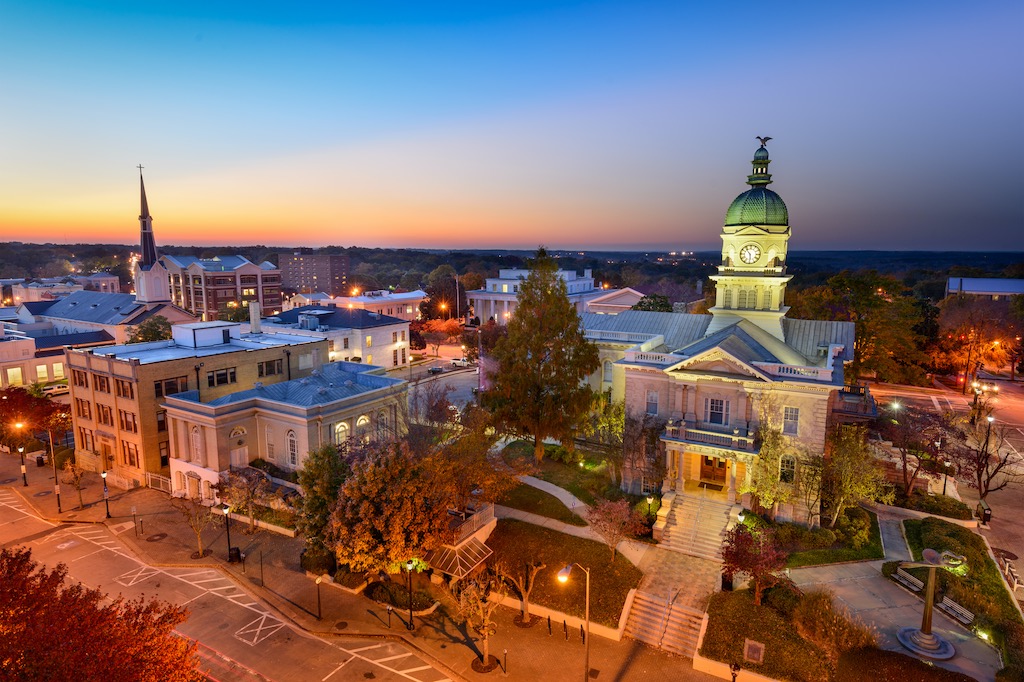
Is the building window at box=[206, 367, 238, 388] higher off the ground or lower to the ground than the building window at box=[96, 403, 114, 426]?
higher

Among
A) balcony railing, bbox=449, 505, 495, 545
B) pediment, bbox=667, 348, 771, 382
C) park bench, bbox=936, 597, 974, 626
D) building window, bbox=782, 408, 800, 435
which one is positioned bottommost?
park bench, bbox=936, 597, 974, 626

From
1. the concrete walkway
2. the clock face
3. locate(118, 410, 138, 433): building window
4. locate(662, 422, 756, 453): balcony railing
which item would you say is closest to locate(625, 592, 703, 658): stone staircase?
the concrete walkway

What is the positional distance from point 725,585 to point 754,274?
21473mm

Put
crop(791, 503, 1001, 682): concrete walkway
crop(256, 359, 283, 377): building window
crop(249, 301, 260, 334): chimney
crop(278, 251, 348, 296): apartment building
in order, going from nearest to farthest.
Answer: crop(791, 503, 1001, 682): concrete walkway → crop(256, 359, 283, 377): building window → crop(249, 301, 260, 334): chimney → crop(278, 251, 348, 296): apartment building

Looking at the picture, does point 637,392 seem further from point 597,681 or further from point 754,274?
point 597,681

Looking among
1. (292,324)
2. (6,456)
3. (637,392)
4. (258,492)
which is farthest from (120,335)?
(637,392)

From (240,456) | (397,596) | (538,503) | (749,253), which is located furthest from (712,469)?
(240,456)

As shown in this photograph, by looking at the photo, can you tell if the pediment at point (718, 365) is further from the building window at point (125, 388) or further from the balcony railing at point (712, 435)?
the building window at point (125, 388)

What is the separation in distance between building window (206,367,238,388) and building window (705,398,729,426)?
34.1 m

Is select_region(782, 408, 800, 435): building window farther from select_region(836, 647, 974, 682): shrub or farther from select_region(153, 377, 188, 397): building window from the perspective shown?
select_region(153, 377, 188, 397): building window

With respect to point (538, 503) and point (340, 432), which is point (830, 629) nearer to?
point (538, 503)

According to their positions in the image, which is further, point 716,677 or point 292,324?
point 292,324

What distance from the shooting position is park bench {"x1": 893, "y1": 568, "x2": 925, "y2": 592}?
2741 centimetres

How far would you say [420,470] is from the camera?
27062 millimetres
